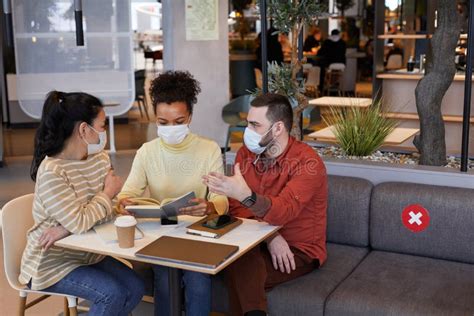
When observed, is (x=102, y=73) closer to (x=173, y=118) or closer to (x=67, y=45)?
(x=67, y=45)

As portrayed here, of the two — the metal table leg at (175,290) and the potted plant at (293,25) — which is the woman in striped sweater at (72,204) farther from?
the potted plant at (293,25)

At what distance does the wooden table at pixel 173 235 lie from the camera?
2594 millimetres

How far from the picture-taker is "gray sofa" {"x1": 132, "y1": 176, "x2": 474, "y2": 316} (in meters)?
2.96

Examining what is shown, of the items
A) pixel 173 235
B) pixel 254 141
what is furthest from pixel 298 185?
pixel 173 235

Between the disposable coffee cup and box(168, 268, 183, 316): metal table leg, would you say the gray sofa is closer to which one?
box(168, 268, 183, 316): metal table leg

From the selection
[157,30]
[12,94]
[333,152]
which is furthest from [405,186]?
[157,30]

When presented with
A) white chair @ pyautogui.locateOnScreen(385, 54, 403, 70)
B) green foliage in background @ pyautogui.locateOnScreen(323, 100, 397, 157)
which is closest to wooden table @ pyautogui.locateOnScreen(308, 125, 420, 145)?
green foliage in background @ pyautogui.locateOnScreen(323, 100, 397, 157)

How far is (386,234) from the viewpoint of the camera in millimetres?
3590

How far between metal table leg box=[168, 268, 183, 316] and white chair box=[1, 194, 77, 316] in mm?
485

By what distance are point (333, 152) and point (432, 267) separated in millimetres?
1570

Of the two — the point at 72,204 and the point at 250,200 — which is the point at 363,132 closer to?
the point at 250,200

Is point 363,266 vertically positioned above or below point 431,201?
below

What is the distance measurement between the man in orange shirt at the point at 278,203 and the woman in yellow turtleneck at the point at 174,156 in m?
0.22

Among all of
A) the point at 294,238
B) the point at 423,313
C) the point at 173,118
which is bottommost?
the point at 423,313
